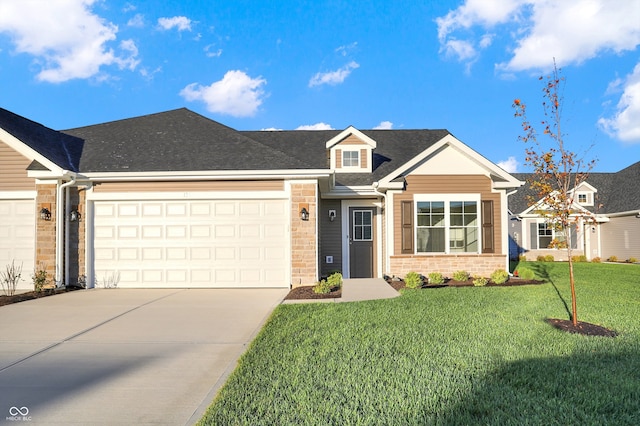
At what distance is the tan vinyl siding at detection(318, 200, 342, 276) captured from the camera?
39.7ft

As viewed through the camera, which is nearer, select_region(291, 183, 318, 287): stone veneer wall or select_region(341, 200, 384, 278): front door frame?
select_region(291, 183, 318, 287): stone veneer wall

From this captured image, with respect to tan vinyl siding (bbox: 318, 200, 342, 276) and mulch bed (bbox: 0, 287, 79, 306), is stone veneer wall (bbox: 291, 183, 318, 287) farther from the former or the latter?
mulch bed (bbox: 0, 287, 79, 306)

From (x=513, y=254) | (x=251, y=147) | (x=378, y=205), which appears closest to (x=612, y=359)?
(x=378, y=205)

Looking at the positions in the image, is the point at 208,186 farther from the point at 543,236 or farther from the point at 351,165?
the point at 543,236

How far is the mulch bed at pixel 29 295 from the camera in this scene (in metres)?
8.15

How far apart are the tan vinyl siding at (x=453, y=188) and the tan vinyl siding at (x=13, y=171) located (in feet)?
33.4

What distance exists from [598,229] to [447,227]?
15.8 meters

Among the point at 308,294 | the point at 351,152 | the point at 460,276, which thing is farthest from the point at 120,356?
the point at 351,152

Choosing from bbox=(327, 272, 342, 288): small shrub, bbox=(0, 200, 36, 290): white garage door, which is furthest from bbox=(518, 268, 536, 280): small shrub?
bbox=(0, 200, 36, 290): white garage door

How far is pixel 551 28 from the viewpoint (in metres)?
9.60

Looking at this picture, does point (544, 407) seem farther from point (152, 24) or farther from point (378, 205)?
point (152, 24)

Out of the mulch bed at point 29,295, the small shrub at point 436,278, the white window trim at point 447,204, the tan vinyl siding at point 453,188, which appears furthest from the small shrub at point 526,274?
the mulch bed at point 29,295

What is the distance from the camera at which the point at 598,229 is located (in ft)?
69.3

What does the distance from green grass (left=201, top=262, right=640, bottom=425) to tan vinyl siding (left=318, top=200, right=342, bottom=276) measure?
549 cm
